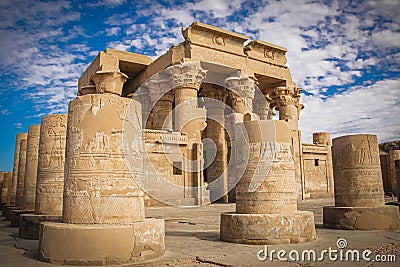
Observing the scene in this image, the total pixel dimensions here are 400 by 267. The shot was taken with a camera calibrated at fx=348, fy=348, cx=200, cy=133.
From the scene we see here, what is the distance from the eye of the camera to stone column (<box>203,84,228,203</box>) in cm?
1602

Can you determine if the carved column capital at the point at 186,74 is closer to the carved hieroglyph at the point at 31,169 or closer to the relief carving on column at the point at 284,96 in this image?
the relief carving on column at the point at 284,96

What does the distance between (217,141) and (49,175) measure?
459 inches

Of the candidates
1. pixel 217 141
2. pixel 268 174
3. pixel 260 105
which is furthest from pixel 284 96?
pixel 268 174

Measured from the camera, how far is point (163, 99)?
19203 millimetres

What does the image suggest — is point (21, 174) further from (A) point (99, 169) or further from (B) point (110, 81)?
(A) point (99, 169)

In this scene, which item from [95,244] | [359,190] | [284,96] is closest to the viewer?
[95,244]

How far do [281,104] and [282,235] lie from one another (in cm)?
1699

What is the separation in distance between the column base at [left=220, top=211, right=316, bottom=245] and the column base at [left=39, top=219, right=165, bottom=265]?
160 centimetres

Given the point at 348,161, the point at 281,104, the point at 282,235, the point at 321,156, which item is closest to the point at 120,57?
the point at 281,104

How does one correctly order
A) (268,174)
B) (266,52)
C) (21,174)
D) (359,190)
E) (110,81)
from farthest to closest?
(266,52)
(110,81)
(21,174)
(359,190)
(268,174)

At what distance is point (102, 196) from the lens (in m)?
4.16

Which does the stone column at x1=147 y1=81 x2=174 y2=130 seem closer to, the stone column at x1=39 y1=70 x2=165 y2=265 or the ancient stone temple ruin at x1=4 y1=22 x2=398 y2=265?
the ancient stone temple ruin at x1=4 y1=22 x2=398 y2=265

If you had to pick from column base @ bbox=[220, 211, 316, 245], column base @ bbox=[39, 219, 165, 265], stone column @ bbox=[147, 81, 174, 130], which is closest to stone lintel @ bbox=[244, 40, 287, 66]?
stone column @ bbox=[147, 81, 174, 130]

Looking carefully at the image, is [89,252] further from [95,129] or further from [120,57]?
[120,57]
